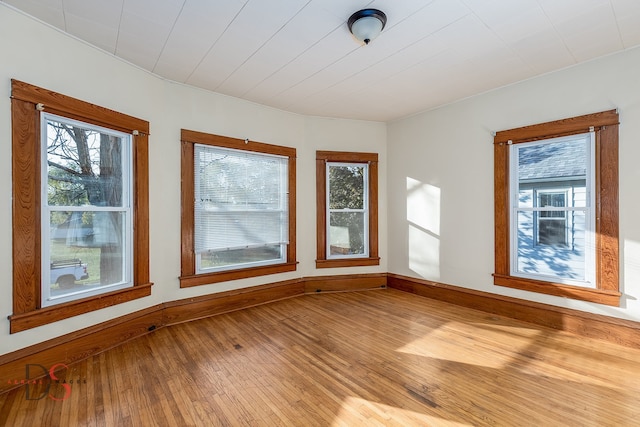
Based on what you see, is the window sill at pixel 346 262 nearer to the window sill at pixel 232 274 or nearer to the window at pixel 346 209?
the window at pixel 346 209

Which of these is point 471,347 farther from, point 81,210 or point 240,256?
point 81,210

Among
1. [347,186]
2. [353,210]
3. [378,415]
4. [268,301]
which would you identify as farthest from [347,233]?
[378,415]

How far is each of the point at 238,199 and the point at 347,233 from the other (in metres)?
1.82

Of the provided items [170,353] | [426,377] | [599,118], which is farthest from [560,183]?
[170,353]

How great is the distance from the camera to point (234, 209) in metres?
3.91

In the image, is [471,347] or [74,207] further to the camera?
[471,347]

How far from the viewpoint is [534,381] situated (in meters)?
2.23

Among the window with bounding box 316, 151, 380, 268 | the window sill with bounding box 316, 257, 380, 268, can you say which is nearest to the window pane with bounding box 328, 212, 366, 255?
the window with bounding box 316, 151, 380, 268

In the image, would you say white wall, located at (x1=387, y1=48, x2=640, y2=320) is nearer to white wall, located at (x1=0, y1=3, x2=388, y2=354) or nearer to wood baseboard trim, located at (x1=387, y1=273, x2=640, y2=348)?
wood baseboard trim, located at (x1=387, y1=273, x2=640, y2=348)

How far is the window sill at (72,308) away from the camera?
222 centimetres

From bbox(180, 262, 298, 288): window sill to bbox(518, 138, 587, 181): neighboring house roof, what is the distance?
3194 mm

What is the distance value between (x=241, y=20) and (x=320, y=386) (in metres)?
2.81

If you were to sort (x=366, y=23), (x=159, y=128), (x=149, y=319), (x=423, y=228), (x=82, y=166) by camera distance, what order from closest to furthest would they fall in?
(x=366, y=23) → (x=82, y=166) → (x=149, y=319) → (x=159, y=128) → (x=423, y=228)

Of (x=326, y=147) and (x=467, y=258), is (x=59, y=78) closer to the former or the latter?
(x=326, y=147)
